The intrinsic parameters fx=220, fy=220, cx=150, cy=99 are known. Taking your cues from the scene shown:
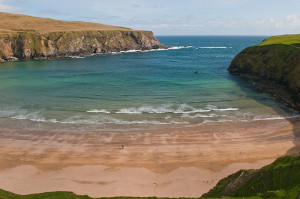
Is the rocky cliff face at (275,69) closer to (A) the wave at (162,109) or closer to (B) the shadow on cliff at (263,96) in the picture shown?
(B) the shadow on cliff at (263,96)

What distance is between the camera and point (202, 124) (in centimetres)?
3753

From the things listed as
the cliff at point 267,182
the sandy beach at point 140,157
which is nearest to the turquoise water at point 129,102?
the sandy beach at point 140,157

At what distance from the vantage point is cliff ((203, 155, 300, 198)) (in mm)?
15288

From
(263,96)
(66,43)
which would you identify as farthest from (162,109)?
(66,43)

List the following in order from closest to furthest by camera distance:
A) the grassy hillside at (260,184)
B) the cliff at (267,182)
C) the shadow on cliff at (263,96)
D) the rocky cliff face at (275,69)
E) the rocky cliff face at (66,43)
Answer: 1. the cliff at (267,182)
2. the grassy hillside at (260,184)
3. the shadow on cliff at (263,96)
4. the rocky cliff face at (275,69)
5. the rocky cliff face at (66,43)

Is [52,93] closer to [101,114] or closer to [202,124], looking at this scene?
[101,114]

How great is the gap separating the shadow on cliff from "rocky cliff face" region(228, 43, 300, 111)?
120 cm

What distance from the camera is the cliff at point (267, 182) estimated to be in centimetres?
1529

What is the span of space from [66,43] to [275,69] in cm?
11485

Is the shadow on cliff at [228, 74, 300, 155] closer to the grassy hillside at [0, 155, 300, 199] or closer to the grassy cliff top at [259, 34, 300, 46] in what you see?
the grassy hillside at [0, 155, 300, 199]

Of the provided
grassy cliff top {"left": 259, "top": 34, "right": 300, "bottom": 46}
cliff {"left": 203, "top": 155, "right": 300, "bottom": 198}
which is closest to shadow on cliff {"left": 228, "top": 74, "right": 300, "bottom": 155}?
cliff {"left": 203, "top": 155, "right": 300, "bottom": 198}

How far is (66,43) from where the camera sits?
133 metres

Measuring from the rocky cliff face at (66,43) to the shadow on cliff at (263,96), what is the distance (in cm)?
9908

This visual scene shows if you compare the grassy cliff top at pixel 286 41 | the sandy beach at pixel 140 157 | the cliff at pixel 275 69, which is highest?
the grassy cliff top at pixel 286 41
